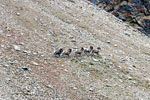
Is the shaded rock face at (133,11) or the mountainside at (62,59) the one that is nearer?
the mountainside at (62,59)

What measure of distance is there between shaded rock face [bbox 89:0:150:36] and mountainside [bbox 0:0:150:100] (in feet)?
34.6

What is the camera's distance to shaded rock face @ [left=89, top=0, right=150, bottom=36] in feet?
119

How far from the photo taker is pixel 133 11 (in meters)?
37.4

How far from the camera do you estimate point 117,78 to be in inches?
622

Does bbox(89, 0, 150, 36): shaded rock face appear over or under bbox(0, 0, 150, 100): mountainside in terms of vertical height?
over

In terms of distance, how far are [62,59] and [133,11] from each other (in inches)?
947

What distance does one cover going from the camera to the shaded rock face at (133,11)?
119 ft

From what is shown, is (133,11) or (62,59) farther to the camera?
(133,11)

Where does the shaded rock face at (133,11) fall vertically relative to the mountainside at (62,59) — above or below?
above

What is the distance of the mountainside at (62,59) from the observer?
43.4 ft

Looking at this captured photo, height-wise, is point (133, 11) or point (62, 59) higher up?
point (133, 11)

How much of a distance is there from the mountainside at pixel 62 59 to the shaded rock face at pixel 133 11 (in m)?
10.6

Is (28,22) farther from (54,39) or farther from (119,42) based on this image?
(119,42)

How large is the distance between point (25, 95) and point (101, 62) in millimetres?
6728
